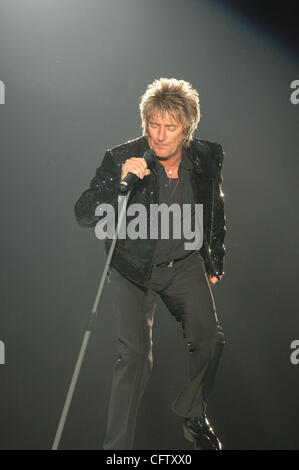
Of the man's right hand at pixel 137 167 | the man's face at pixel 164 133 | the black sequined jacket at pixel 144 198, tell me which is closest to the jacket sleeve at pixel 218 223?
the black sequined jacket at pixel 144 198

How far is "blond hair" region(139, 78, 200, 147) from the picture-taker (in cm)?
228

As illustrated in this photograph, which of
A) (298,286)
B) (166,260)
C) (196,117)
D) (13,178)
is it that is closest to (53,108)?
(13,178)

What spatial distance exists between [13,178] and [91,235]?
22.5 inches

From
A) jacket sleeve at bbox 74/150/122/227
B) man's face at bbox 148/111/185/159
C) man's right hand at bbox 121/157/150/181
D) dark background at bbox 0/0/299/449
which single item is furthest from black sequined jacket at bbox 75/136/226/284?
dark background at bbox 0/0/299/449

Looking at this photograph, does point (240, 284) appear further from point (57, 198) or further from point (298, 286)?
point (57, 198)

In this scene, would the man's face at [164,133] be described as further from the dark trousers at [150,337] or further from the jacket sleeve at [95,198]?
the dark trousers at [150,337]

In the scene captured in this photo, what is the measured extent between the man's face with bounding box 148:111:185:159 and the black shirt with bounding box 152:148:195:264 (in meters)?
0.12

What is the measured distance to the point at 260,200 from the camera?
311 cm

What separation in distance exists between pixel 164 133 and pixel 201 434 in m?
1.32

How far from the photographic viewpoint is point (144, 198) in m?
2.29

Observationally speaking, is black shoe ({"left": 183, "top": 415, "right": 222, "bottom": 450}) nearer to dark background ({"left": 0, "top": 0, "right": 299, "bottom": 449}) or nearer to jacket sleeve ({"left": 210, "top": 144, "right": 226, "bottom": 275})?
dark background ({"left": 0, "top": 0, "right": 299, "bottom": 449})

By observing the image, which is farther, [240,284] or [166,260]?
[240,284]

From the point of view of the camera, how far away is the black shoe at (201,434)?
218cm

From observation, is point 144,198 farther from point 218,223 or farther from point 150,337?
point 150,337
